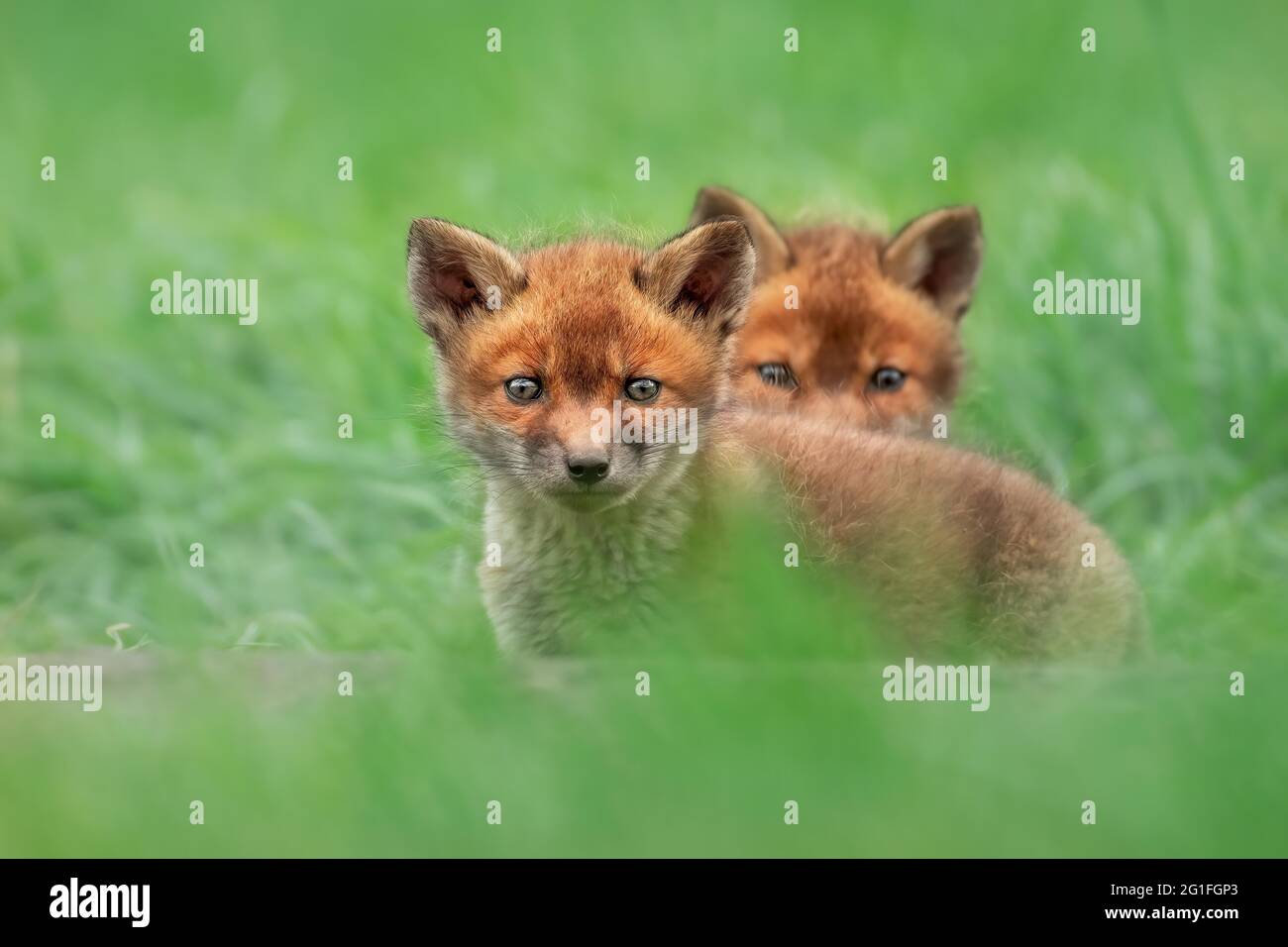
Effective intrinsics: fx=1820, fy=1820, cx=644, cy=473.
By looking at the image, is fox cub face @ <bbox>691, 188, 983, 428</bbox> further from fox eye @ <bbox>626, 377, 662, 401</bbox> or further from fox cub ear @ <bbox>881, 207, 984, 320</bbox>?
fox eye @ <bbox>626, 377, 662, 401</bbox>

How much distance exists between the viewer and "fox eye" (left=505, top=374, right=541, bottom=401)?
20.0ft

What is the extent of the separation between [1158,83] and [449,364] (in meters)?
6.18

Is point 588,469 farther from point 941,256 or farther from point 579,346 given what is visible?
point 941,256

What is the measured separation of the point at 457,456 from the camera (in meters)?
6.71

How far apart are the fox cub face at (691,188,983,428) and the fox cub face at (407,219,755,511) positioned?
1.33 meters

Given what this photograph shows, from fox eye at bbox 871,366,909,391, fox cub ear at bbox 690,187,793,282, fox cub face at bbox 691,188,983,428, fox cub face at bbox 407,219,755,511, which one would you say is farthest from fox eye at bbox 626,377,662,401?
fox eye at bbox 871,366,909,391

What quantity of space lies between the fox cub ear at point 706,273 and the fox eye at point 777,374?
1429 millimetres

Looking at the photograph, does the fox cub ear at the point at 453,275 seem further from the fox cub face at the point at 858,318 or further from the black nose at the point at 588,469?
the fox cub face at the point at 858,318

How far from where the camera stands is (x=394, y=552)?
841 centimetres

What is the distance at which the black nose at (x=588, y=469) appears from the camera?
227 inches

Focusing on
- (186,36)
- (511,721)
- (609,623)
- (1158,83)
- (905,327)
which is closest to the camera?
(511,721)

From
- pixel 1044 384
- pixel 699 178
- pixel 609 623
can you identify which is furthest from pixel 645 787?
pixel 699 178

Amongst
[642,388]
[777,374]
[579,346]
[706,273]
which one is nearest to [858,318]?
[777,374]

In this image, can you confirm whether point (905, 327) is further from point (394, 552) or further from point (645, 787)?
point (645, 787)
